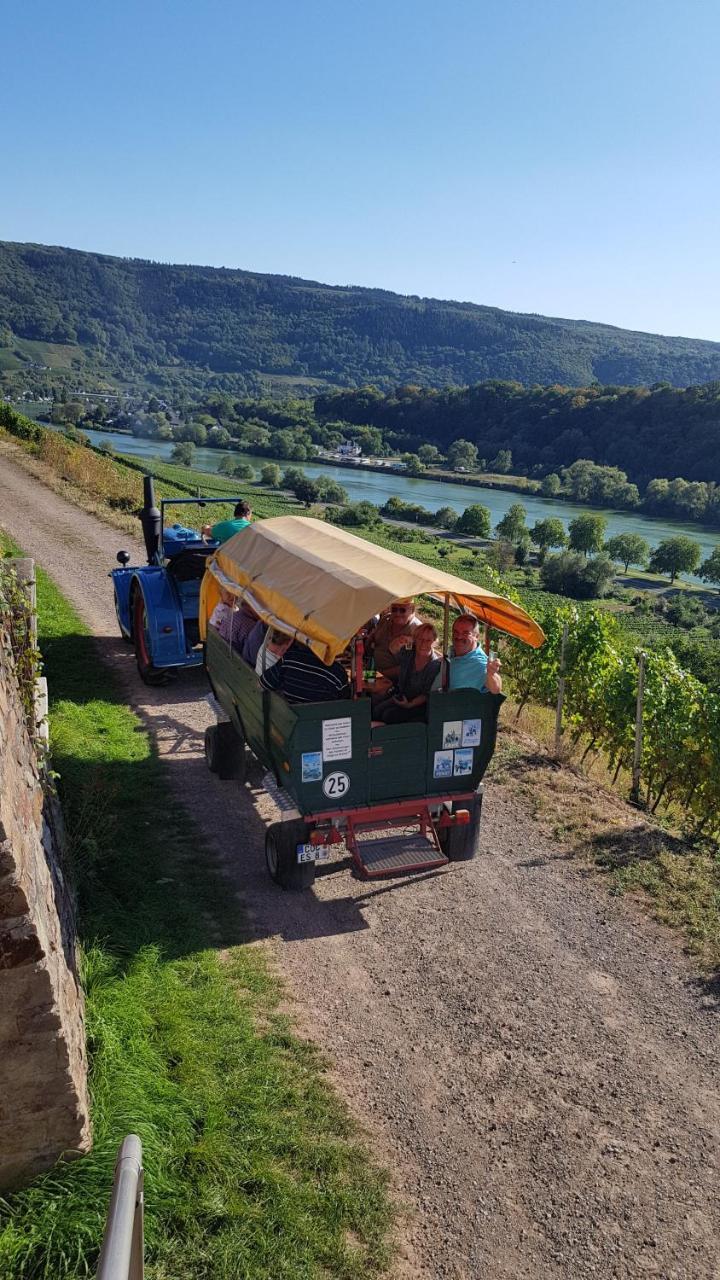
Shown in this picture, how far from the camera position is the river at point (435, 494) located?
103 meters

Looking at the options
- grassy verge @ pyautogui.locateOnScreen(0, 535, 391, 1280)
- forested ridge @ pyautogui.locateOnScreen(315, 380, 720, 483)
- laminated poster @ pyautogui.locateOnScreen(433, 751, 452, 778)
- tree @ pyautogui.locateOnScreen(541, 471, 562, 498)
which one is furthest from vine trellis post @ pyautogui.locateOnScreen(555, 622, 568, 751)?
forested ridge @ pyautogui.locateOnScreen(315, 380, 720, 483)

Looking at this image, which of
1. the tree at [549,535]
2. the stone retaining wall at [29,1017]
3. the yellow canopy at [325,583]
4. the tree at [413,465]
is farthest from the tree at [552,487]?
the stone retaining wall at [29,1017]

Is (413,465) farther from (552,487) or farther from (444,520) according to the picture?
(444,520)

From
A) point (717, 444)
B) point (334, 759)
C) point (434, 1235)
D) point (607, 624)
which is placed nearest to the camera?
point (434, 1235)

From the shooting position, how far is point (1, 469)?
94.8 ft

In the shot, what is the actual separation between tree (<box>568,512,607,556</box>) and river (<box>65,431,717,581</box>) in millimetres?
8871

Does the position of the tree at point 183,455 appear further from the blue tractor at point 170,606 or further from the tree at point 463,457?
the blue tractor at point 170,606

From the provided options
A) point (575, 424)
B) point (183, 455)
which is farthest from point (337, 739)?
point (575, 424)

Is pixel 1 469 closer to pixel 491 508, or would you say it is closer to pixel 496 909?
pixel 496 909

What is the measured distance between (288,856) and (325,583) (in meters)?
2.23

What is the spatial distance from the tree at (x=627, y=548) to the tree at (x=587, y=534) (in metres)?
1.38

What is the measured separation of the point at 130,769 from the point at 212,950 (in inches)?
129

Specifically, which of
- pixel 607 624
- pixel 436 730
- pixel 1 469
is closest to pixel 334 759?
pixel 436 730

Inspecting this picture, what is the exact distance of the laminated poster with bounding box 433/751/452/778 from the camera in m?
6.94
